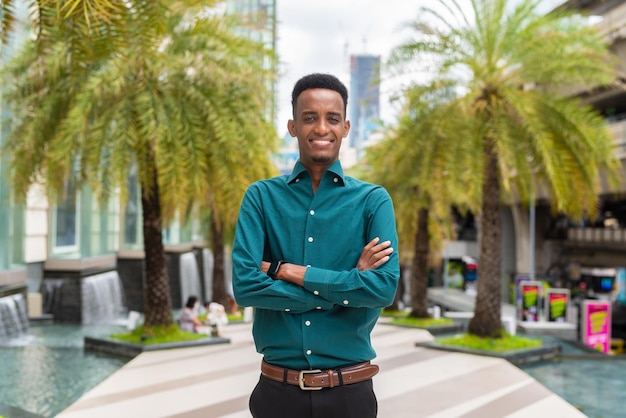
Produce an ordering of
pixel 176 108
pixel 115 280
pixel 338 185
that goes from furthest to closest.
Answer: pixel 115 280 → pixel 176 108 → pixel 338 185

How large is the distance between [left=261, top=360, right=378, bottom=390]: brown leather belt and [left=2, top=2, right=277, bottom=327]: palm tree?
810 centimetres

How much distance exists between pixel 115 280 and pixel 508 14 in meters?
A: 14.2

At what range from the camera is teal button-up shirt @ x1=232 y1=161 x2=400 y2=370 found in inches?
93.7

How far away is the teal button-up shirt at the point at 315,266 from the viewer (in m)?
2.38

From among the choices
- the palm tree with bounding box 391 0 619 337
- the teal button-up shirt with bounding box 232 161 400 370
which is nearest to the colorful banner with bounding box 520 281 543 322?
the palm tree with bounding box 391 0 619 337

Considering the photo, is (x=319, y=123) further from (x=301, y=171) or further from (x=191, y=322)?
(x=191, y=322)

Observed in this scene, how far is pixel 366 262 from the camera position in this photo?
243cm

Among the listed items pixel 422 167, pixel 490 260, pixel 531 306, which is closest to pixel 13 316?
pixel 422 167

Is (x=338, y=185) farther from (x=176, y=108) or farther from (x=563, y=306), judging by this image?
(x=563, y=306)

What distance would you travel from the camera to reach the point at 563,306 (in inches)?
690

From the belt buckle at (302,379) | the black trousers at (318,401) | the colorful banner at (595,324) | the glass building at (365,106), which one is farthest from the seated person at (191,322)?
the belt buckle at (302,379)

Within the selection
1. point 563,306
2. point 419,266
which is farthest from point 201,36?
point 563,306

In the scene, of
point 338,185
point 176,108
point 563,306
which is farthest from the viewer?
point 563,306

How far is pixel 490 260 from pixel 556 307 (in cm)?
552
